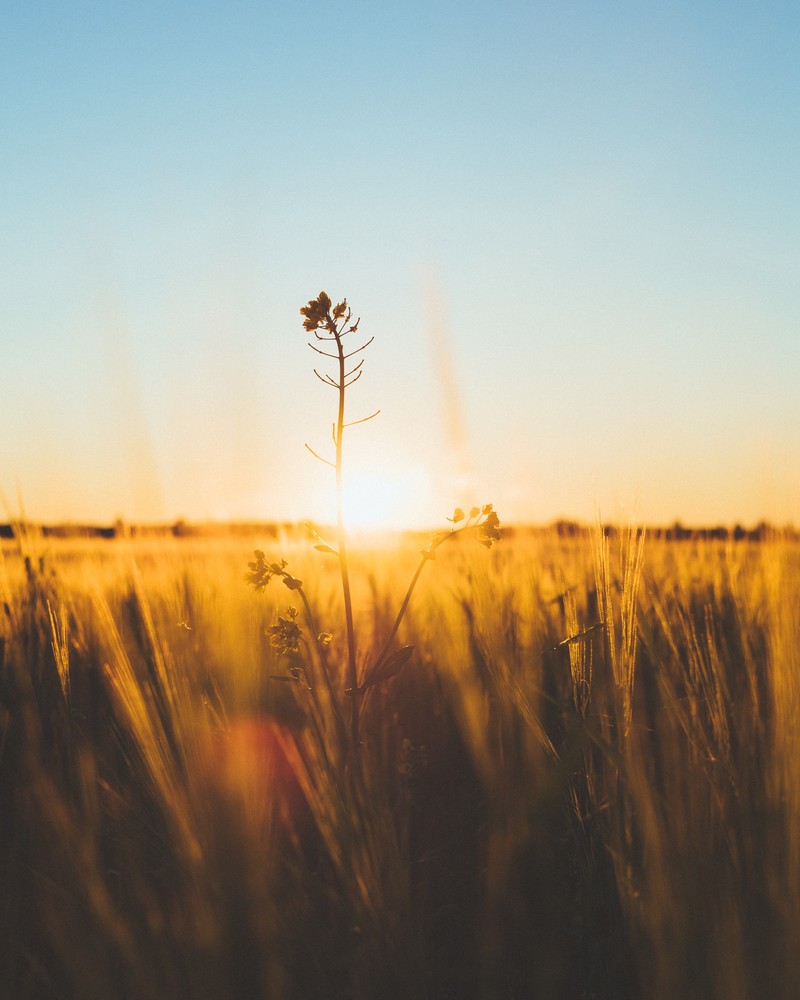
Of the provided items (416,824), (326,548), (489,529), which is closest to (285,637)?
(326,548)

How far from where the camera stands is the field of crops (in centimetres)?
107

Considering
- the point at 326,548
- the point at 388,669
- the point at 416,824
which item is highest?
the point at 326,548

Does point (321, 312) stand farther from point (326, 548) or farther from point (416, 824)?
point (416, 824)

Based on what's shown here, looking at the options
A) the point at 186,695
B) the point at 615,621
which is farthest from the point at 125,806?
the point at 615,621

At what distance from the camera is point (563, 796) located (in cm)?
137

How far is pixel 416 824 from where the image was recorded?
164 centimetres

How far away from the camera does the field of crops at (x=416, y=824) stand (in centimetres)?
107

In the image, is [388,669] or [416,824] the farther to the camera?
[416,824]

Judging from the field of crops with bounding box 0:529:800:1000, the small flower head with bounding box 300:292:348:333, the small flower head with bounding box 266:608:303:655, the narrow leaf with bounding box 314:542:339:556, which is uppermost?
the small flower head with bounding box 300:292:348:333

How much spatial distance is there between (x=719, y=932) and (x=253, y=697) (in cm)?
123

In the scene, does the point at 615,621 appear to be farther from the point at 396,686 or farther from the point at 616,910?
the point at 396,686

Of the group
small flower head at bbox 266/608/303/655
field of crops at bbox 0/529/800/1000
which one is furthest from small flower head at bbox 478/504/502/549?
small flower head at bbox 266/608/303/655

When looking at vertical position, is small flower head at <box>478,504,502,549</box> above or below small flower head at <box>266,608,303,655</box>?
above

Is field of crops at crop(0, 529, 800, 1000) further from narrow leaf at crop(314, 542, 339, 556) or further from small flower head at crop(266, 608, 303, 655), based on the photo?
narrow leaf at crop(314, 542, 339, 556)
